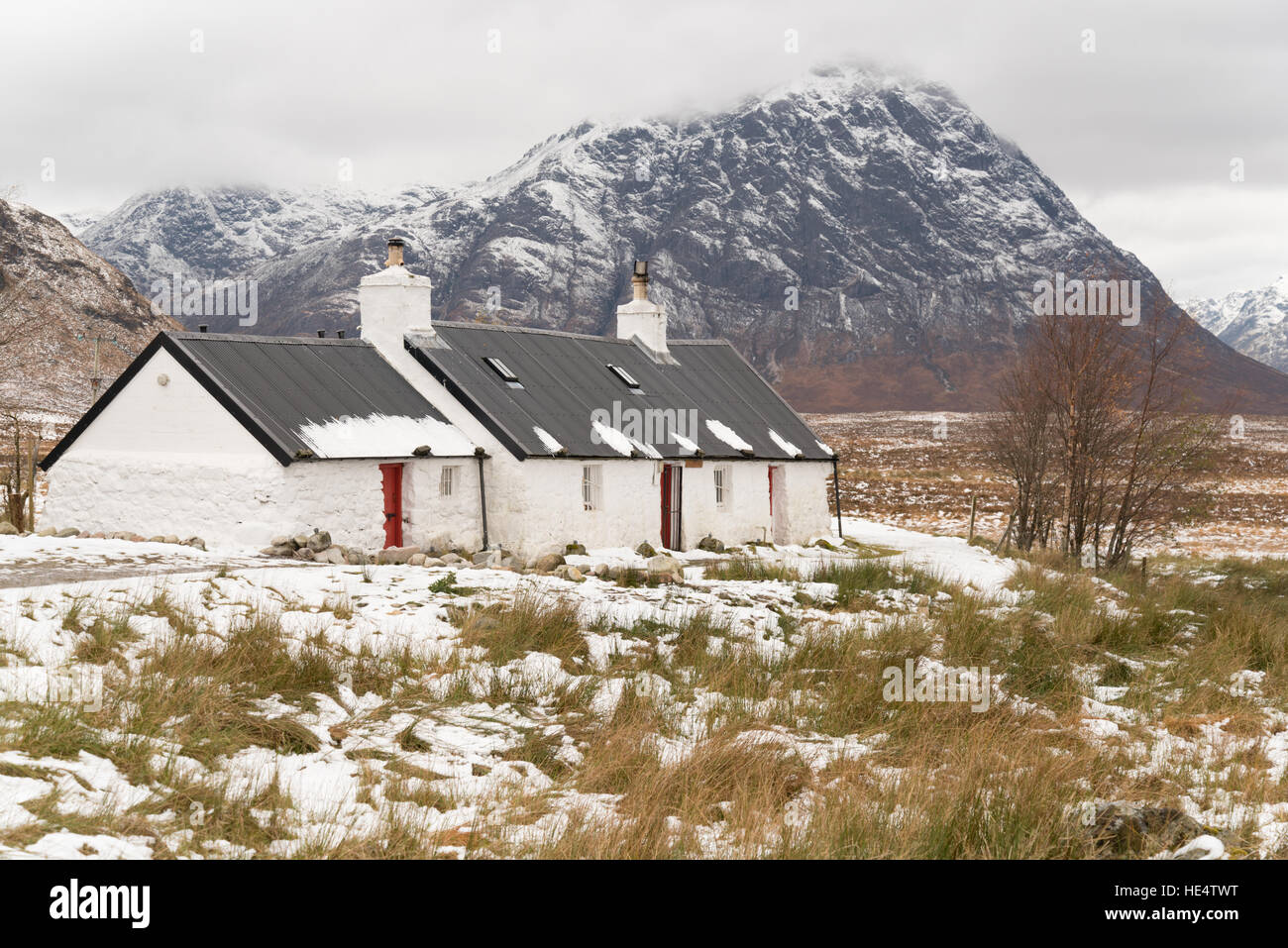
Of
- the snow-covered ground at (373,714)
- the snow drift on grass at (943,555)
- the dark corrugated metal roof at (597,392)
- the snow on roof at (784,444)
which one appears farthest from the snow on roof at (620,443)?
the snow-covered ground at (373,714)

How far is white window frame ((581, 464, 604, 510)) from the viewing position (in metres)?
25.8

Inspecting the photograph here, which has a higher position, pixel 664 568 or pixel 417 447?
pixel 417 447

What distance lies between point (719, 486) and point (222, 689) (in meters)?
19.8

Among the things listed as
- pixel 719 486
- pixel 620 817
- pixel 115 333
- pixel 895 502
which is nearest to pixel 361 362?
pixel 719 486

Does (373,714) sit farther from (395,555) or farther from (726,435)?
(726,435)

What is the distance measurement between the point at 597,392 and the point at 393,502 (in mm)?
6619

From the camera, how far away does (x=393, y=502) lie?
929 inches

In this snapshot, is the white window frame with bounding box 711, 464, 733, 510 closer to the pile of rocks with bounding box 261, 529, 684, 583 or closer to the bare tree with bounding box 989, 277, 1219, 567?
the pile of rocks with bounding box 261, 529, 684, 583

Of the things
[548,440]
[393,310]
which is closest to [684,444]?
[548,440]

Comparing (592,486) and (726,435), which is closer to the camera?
(592,486)

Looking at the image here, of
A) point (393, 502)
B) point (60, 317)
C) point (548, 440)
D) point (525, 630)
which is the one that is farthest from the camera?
point (60, 317)

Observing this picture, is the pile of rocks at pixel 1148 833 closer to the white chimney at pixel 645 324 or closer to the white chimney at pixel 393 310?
the white chimney at pixel 393 310
